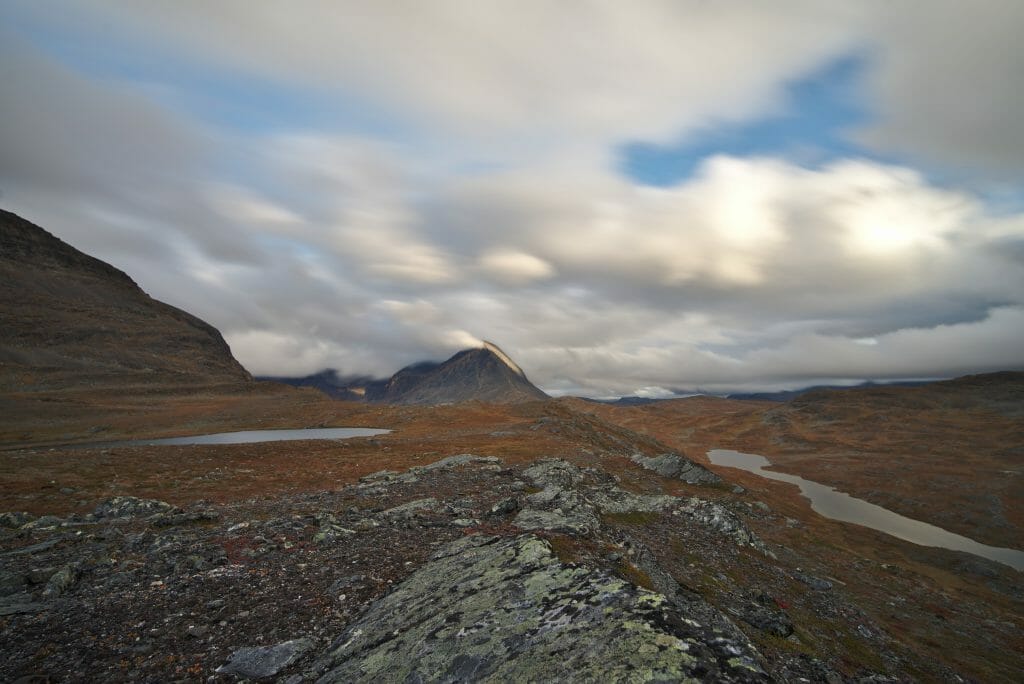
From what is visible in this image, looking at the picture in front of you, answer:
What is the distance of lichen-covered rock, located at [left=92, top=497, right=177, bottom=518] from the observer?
2759 centimetres

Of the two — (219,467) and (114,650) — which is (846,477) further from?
(114,650)

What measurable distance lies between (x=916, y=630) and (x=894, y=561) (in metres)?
44.4

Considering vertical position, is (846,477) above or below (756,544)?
below

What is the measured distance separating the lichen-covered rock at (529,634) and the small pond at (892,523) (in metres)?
116

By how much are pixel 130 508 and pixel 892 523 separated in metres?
140

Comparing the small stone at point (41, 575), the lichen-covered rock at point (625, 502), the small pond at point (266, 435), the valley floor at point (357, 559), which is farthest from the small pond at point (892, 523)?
the small stone at point (41, 575)

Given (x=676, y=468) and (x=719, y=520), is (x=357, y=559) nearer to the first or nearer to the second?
(x=719, y=520)

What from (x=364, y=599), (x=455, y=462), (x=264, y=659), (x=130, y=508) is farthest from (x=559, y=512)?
(x=130, y=508)

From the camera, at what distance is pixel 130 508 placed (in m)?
28.3

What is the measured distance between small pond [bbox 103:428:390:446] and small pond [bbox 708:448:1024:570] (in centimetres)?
10700

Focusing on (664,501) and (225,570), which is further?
(664,501)

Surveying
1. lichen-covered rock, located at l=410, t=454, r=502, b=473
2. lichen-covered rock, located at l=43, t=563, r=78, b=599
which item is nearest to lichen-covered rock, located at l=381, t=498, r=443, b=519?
lichen-covered rock, located at l=43, t=563, r=78, b=599

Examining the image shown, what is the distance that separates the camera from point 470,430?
7900cm

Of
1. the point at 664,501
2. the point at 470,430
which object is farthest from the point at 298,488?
the point at 470,430
